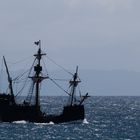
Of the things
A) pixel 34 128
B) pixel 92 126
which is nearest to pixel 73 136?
pixel 34 128

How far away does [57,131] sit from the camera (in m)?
124

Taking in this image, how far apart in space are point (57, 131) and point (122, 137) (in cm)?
1300

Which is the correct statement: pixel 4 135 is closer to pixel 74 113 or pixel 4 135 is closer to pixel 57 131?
pixel 57 131

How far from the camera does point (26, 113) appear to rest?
456ft

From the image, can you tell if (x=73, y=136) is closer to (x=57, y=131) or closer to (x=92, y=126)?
(x=57, y=131)

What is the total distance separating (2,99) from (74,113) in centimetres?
1302

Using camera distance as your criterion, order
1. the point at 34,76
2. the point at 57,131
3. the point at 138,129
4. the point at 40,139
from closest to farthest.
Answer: the point at 40,139 → the point at 57,131 → the point at 138,129 → the point at 34,76

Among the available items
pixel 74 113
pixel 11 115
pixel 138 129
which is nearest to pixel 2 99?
pixel 11 115

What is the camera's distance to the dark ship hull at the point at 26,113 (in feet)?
454

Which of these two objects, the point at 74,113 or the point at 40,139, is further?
the point at 74,113

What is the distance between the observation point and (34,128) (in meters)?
129

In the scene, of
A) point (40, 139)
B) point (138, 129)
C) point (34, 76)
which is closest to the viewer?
point (40, 139)

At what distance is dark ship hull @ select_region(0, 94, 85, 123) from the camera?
13838 cm

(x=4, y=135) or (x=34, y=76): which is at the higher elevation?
(x=34, y=76)
